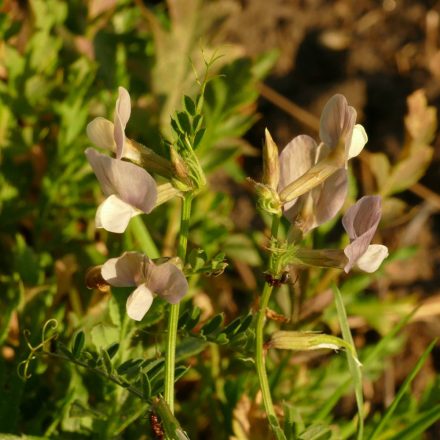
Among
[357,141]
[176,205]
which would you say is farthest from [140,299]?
[176,205]

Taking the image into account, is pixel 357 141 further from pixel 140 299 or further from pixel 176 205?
pixel 176 205

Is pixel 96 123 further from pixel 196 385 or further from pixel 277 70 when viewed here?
pixel 277 70

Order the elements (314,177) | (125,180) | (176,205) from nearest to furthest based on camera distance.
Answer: (125,180), (314,177), (176,205)

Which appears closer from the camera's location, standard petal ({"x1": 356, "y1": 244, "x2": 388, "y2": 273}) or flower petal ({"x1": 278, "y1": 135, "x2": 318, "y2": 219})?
standard petal ({"x1": 356, "y1": 244, "x2": 388, "y2": 273})

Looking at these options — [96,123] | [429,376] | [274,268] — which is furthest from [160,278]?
[429,376]

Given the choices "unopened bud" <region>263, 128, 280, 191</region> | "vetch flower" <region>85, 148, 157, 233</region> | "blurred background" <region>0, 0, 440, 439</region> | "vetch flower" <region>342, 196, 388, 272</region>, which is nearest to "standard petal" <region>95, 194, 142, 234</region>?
"vetch flower" <region>85, 148, 157, 233</region>

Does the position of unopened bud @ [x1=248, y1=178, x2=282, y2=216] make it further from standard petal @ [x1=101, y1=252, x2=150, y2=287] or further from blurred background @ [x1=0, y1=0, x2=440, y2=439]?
blurred background @ [x1=0, y1=0, x2=440, y2=439]

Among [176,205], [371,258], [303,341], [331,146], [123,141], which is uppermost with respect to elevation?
[123,141]
